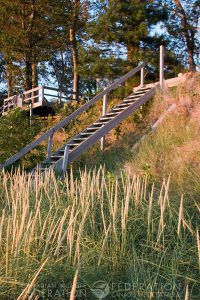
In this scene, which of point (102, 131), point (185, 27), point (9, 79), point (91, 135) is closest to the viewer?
point (91, 135)

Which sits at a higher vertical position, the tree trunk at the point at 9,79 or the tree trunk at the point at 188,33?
the tree trunk at the point at 188,33

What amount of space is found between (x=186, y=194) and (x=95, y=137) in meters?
4.29

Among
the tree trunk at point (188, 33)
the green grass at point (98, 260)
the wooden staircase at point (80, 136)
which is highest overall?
the tree trunk at point (188, 33)

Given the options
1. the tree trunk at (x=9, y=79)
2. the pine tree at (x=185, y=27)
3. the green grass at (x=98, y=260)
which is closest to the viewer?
the green grass at (x=98, y=260)

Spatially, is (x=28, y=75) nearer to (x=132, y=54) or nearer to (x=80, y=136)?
(x=132, y=54)

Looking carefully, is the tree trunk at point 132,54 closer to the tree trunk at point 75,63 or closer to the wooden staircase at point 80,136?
the wooden staircase at point 80,136

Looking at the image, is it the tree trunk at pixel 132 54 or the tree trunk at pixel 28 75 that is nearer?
the tree trunk at pixel 132 54

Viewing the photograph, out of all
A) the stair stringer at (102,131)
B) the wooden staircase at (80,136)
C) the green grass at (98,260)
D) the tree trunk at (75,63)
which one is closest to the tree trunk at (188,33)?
the tree trunk at (75,63)

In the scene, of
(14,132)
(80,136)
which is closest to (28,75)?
(14,132)

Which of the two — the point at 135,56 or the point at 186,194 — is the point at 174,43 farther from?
the point at 186,194

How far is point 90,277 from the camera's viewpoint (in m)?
2.84

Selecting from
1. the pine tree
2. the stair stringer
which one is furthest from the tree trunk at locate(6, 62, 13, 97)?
the stair stringer

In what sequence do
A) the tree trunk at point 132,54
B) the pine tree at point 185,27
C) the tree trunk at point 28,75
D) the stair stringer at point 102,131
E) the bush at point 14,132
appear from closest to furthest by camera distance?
the stair stringer at point 102,131 < the bush at point 14,132 < the tree trunk at point 132,54 < the pine tree at point 185,27 < the tree trunk at point 28,75

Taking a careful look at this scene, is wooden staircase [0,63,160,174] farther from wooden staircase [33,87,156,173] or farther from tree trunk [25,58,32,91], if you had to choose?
tree trunk [25,58,32,91]
